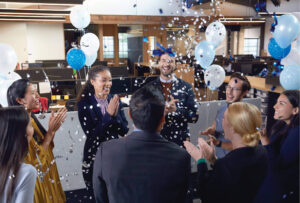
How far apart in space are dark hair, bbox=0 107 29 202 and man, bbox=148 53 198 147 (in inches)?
52.3

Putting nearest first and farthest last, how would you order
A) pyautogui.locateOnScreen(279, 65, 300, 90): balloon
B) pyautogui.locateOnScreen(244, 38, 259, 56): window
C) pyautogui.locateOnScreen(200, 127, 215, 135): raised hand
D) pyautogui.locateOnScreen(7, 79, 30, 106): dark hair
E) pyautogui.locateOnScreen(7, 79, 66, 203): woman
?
pyautogui.locateOnScreen(7, 79, 66, 203): woman, pyautogui.locateOnScreen(7, 79, 30, 106): dark hair, pyautogui.locateOnScreen(200, 127, 215, 135): raised hand, pyautogui.locateOnScreen(279, 65, 300, 90): balloon, pyautogui.locateOnScreen(244, 38, 259, 56): window

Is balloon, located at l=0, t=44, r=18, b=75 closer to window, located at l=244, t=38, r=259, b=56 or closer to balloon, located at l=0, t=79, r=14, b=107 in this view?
balloon, located at l=0, t=79, r=14, b=107

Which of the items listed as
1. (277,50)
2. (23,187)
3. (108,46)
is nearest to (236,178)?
(23,187)

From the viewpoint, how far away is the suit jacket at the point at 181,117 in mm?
2443

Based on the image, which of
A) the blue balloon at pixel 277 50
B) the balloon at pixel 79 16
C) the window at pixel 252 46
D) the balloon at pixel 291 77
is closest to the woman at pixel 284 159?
the balloon at pixel 291 77

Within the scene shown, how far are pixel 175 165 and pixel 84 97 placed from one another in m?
1.29

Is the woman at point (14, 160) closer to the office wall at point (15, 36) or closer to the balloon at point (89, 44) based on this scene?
the balloon at point (89, 44)

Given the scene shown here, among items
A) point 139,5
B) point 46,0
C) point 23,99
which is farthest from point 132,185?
point 139,5

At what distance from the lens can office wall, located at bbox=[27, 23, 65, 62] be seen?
11625 millimetres

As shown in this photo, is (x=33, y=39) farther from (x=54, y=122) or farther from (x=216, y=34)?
(x=54, y=122)

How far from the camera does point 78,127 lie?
2.84m

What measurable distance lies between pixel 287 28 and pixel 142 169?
7.18 ft

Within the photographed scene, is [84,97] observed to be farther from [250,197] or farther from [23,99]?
[250,197]

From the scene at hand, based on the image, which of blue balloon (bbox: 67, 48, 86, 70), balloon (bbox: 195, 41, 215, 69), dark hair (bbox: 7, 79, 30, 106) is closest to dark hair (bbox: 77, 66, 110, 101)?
dark hair (bbox: 7, 79, 30, 106)
